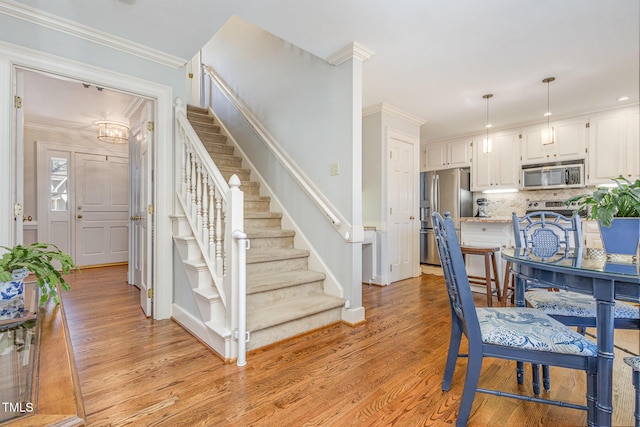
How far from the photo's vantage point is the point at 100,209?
5.52 m

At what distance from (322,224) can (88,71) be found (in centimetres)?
229

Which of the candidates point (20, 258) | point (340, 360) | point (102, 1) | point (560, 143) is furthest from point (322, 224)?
point (560, 143)

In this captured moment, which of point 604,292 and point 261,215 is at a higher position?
point 261,215

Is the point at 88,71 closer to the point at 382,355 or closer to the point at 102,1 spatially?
the point at 102,1

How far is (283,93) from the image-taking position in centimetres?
351

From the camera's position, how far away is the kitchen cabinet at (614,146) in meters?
4.04

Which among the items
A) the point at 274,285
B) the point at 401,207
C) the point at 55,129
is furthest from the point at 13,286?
the point at 55,129

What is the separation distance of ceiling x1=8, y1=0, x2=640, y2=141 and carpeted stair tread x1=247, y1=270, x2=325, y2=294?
A: 2067mm

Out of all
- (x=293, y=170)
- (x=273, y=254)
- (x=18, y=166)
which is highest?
(x=293, y=170)

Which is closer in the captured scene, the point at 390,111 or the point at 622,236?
the point at 622,236

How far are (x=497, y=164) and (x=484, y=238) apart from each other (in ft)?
6.87

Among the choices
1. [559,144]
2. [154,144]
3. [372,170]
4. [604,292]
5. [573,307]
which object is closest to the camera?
[604,292]

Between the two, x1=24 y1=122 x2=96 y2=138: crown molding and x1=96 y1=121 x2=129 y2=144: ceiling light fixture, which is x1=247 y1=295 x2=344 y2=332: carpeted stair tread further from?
x1=24 y1=122 x2=96 y2=138: crown molding

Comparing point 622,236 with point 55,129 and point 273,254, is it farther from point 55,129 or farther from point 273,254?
point 55,129
